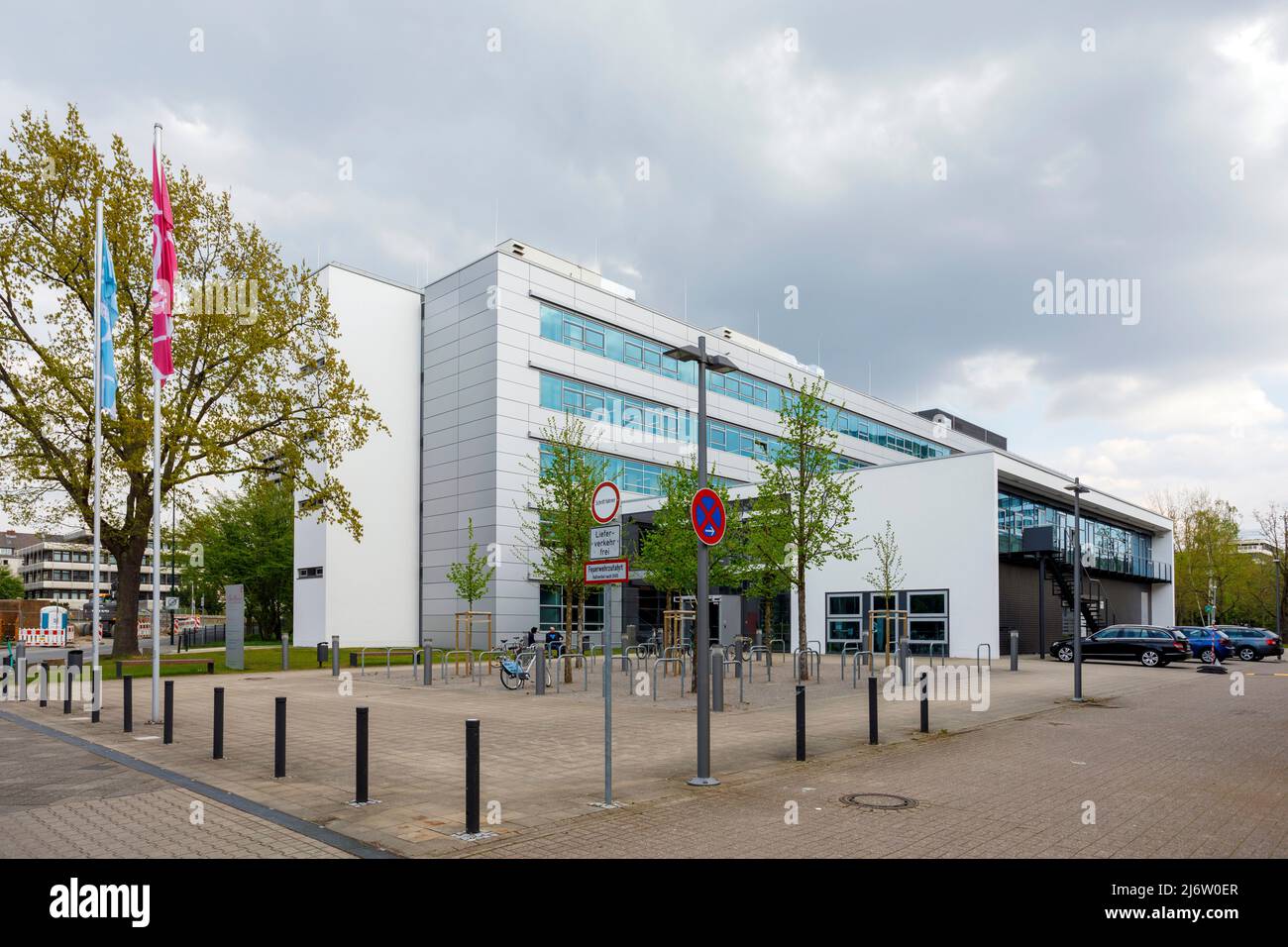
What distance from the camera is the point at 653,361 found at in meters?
50.8

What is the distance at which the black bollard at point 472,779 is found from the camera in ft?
24.7

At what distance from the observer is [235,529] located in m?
57.4

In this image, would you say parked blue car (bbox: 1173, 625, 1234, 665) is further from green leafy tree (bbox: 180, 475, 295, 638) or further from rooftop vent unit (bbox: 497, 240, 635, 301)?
green leafy tree (bbox: 180, 475, 295, 638)

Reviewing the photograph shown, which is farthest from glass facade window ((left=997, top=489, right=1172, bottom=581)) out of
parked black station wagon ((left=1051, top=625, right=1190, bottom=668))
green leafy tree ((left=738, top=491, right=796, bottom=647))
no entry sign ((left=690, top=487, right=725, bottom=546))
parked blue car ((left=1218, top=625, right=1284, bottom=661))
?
no entry sign ((left=690, top=487, right=725, bottom=546))

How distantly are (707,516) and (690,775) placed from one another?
2.94 metres

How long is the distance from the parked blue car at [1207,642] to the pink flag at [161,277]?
34.4 meters

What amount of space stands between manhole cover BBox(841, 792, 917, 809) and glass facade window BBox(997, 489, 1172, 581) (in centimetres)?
2859

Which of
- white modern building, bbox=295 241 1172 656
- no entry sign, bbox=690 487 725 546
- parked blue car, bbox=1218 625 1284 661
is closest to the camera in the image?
no entry sign, bbox=690 487 725 546

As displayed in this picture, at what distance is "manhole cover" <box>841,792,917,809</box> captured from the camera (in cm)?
855

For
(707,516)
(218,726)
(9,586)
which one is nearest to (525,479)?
(218,726)

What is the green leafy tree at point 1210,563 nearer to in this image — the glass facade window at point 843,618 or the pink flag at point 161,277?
the glass facade window at point 843,618

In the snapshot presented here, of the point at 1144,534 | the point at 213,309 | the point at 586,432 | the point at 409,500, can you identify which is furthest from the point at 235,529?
the point at 1144,534

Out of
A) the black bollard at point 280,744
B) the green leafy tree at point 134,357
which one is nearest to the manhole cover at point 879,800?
the black bollard at point 280,744

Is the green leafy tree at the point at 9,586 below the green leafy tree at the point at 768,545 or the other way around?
below
